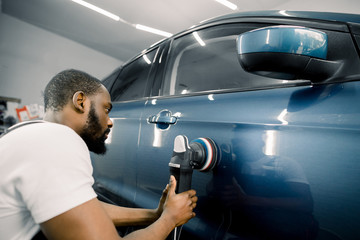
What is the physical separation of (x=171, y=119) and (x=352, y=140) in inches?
26.8

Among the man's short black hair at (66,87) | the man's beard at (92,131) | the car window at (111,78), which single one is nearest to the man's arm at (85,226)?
the man's beard at (92,131)

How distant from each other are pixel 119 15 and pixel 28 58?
300 centimetres

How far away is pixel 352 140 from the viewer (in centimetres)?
55

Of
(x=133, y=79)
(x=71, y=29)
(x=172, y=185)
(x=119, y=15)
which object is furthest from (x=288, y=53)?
(x=71, y=29)

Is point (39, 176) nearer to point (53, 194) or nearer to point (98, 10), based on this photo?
point (53, 194)

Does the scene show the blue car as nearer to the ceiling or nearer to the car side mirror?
the car side mirror

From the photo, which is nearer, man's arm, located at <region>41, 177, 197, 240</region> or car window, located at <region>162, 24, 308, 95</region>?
man's arm, located at <region>41, 177, 197, 240</region>

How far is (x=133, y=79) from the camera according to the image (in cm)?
182

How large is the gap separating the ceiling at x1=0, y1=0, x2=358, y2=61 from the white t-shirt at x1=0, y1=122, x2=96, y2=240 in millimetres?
4713

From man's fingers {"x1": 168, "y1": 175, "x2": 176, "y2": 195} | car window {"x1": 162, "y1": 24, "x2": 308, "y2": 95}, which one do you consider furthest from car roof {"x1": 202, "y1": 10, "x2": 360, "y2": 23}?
man's fingers {"x1": 168, "y1": 175, "x2": 176, "y2": 195}

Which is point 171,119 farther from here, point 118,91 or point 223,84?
point 118,91

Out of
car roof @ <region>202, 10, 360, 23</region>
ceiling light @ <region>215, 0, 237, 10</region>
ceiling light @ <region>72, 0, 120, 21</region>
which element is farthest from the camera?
ceiling light @ <region>72, 0, 120, 21</region>

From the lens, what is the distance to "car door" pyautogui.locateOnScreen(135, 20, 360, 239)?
22.5 inches

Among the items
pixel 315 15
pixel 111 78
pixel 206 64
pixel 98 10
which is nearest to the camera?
A: pixel 315 15
